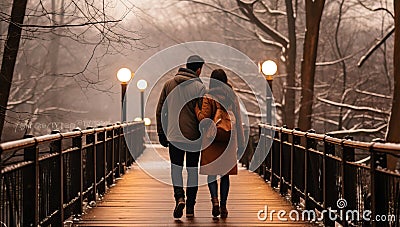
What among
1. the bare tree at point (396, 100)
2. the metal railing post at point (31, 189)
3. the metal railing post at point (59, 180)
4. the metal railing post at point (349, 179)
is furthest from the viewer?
the bare tree at point (396, 100)

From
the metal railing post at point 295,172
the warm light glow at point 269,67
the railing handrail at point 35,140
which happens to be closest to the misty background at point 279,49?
the warm light glow at point 269,67

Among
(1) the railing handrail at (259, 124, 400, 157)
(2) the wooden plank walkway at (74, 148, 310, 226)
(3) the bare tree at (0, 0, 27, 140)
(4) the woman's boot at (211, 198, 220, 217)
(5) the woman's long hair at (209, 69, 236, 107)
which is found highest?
(3) the bare tree at (0, 0, 27, 140)

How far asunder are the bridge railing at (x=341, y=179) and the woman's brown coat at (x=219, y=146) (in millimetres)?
1079

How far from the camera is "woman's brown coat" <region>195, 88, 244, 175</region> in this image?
11438 millimetres

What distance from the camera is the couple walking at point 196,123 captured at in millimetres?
11414

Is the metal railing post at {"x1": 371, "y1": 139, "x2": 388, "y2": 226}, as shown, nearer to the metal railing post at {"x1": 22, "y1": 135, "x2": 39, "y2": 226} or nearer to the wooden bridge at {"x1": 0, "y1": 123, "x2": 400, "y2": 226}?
the wooden bridge at {"x1": 0, "y1": 123, "x2": 400, "y2": 226}

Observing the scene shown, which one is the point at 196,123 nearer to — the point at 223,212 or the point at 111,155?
the point at 223,212

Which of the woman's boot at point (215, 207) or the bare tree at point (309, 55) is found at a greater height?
the bare tree at point (309, 55)

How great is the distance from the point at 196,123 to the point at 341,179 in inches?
98.0

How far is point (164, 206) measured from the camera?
44.6 feet

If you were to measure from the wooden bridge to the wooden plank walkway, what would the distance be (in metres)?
0.01

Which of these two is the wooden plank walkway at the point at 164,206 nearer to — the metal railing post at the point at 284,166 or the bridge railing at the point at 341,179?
the metal railing post at the point at 284,166

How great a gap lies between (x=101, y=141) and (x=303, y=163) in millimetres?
4212

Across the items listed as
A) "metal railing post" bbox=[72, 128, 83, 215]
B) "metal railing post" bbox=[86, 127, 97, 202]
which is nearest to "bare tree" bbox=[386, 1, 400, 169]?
"metal railing post" bbox=[86, 127, 97, 202]
